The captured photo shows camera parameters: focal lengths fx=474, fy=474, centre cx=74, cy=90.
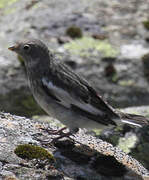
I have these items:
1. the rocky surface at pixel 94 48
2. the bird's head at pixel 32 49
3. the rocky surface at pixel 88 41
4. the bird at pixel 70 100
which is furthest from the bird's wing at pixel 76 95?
the rocky surface at pixel 88 41

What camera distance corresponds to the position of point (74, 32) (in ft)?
50.6

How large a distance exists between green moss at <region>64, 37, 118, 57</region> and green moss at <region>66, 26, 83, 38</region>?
0.66 feet

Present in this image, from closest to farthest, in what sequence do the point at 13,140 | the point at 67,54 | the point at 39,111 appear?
1. the point at 13,140
2. the point at 39,111
3. the point at 67,54

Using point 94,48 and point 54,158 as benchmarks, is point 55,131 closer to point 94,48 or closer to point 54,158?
point 54,158

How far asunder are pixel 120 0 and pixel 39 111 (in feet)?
19.5

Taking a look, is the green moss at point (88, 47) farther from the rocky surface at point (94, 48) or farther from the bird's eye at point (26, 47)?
the bird's eye at point (26, 47)

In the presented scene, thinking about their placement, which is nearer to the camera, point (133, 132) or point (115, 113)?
point (115, 113)

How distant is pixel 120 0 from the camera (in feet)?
56.0

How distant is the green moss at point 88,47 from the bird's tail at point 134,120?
6429 millimetres

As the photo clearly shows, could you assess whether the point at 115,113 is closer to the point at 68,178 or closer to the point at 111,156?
the point at 111,156

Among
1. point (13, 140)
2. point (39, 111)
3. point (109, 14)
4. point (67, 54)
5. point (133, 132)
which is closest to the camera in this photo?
point (13, 140)

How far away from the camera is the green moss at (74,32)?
15.4m

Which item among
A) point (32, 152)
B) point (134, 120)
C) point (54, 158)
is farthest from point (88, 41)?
point (32, 152)

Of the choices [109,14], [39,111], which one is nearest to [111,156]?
[39,111]
